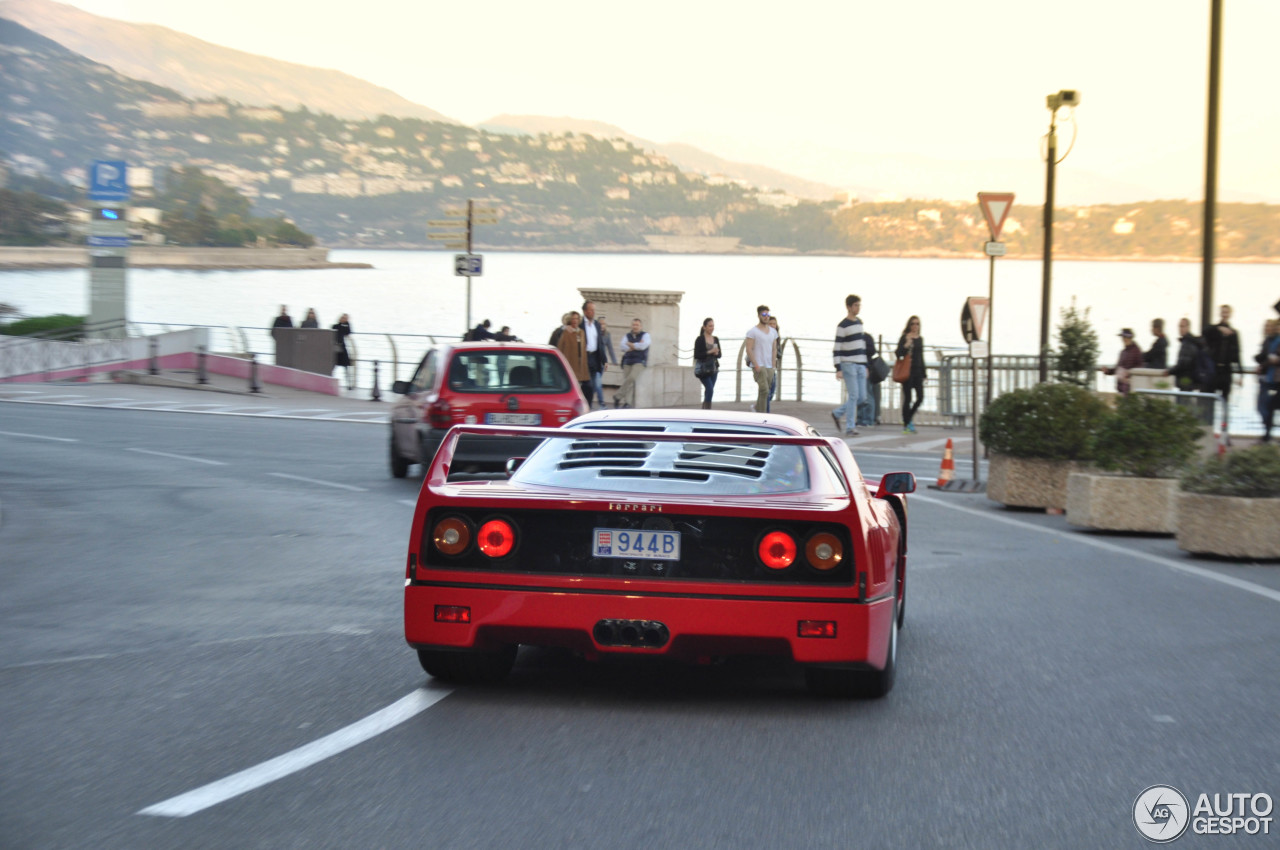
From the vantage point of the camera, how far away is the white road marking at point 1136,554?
31.9 feet

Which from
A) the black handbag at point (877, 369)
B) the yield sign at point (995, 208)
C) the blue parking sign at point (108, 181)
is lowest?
the black handbag at point (877, 369)

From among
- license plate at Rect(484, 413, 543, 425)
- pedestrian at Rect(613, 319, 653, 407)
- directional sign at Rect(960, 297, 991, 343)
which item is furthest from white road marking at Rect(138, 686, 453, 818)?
pedestrian at Rect(613, 319, 653, 407)

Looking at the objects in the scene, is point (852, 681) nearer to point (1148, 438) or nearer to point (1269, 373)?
point (1148, 438)

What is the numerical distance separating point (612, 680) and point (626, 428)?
4.06 ft

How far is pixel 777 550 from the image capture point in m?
5.82

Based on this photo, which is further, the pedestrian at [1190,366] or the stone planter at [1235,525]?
the pedestrian at [1190,366]

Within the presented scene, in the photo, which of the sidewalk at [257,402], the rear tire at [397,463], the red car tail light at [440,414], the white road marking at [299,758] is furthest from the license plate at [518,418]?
the white road marking at [299,758]

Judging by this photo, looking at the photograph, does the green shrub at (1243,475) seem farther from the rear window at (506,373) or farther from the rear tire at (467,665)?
the rear tire at (467,665)

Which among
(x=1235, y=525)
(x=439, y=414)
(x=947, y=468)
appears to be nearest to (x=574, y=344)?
(x=947, y=468)

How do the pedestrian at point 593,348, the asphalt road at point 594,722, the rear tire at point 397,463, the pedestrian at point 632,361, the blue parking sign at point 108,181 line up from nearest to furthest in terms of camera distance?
the asphalt road at point 594,722 < the rear tire at point 397,463 < the pedestrian at point 593,348 < the pedestrian at point 632,361 < the blue parking sign at point 108,181

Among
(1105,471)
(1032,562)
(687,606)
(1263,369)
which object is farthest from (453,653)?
(1263,369)

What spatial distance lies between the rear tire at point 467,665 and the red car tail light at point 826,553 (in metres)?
1.41

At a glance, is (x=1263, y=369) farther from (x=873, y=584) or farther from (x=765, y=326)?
(x=873, y=584)

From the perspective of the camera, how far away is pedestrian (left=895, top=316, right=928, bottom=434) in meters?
24.1
